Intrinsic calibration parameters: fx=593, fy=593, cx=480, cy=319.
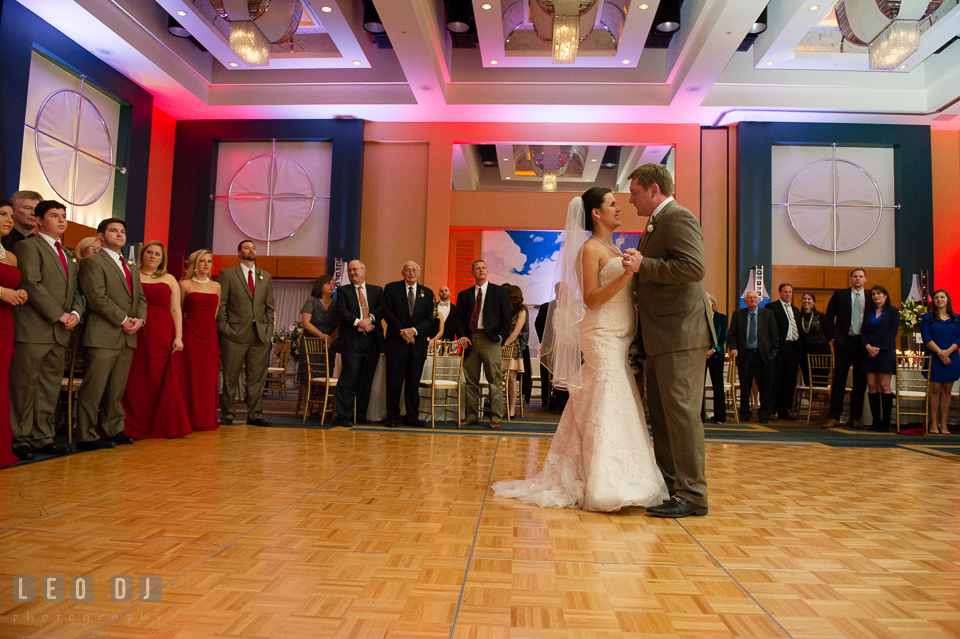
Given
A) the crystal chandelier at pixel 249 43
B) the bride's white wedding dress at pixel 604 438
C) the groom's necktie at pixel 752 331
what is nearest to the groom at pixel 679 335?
the bride's white wedding dress at pixel 604 438

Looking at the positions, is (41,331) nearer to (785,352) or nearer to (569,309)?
(569,309)

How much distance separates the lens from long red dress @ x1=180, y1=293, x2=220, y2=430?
5477 millimetres

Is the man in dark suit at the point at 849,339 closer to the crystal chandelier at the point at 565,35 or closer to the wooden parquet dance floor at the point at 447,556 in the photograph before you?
the wooden parquet dance floor at the point at 447,556

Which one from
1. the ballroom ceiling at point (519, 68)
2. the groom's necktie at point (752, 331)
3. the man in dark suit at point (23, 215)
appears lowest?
the groom's necktie at point (752, 331)

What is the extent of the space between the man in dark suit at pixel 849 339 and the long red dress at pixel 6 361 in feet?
26.4

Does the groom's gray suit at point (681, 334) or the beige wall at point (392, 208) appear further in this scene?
the beige wall at point (392, 208)

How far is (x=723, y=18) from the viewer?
727cm

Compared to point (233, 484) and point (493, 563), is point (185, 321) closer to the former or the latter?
point (233, 484)

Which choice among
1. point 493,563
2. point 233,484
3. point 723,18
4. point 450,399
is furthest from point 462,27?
point 493,563

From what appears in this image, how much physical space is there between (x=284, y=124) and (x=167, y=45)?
90.6 inches

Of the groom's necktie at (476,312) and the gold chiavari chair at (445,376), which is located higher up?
the groom's necktie at (476,312)

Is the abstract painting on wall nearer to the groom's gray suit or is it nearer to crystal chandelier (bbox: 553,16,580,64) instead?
crystal chandelier (bbox: 553,16,580,64)

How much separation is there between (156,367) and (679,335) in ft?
14.0

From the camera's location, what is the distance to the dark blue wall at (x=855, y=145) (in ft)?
33.2
